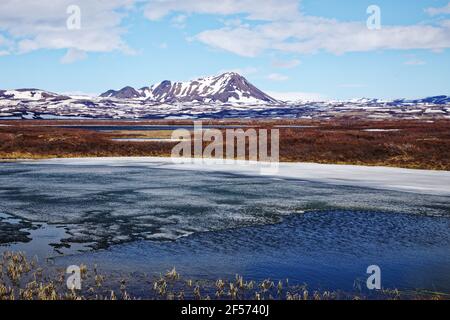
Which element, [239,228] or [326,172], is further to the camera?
[326,172]

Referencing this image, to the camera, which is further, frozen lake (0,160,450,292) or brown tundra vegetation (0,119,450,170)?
brown tundra vegetation (0,119,450,170)

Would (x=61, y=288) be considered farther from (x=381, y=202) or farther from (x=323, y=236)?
(x=381, y=202)

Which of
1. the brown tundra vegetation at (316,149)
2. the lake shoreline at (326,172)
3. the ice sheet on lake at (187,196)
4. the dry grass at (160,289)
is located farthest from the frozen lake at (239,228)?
the brown tundra vegetation at (316,149)

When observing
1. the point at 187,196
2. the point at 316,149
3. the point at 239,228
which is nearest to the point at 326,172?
the point at 316,149

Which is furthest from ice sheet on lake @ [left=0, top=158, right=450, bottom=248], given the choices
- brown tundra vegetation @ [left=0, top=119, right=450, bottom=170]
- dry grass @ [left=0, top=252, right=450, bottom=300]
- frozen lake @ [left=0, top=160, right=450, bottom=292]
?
brown tundra vegetation @ [left=0, top=119, right=450, bottom=170]

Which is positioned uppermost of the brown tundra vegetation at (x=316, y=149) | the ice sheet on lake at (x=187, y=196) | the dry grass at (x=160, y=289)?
the brown tundra vegetation at (x=316, y=149)

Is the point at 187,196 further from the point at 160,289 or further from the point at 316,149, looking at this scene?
the point at 316,149

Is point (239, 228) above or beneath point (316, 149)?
beneath

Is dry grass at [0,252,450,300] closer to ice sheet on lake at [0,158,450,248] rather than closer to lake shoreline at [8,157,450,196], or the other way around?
ice sheet on lake at [0,158,450,248]

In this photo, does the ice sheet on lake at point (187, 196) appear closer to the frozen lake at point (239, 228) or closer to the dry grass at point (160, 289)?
the frozen lake at point (239, 228)

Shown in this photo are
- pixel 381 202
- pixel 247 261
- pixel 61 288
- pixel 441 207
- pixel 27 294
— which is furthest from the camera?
pixel 381 202
